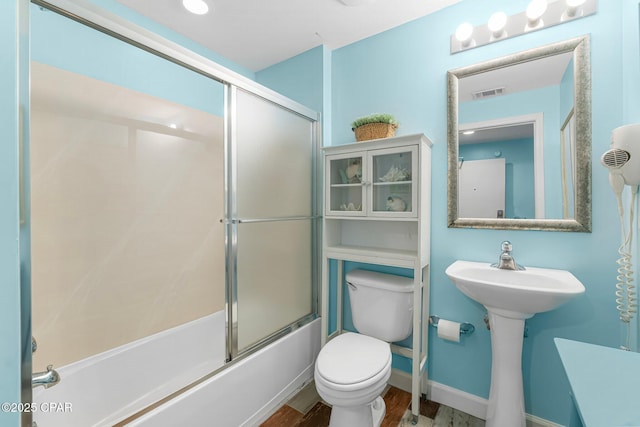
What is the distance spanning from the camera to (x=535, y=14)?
141 cm

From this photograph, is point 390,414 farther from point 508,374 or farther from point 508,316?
point 508,316

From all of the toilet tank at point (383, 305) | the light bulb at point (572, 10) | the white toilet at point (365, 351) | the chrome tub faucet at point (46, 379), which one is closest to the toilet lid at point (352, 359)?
the white toilet at point (365, 351)

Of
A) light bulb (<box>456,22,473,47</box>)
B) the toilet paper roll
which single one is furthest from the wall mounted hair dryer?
light bulb (<box>456,22,473,47</box>)

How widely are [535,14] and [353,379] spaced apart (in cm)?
203

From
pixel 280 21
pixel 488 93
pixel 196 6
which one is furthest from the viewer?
pixel 280 21

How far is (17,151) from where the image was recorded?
77 cm

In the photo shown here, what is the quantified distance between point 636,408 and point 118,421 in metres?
1.60

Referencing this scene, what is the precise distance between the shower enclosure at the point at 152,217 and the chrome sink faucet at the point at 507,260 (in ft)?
4.01

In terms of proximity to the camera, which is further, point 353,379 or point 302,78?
point 302,78

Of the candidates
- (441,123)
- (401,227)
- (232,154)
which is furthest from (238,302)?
(441,123)

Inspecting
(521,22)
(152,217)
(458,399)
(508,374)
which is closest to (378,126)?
(521,22)

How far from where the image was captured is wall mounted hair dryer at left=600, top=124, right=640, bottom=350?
1055mm

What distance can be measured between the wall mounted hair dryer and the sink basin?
0.17 m

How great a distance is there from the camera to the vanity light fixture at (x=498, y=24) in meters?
1.49
